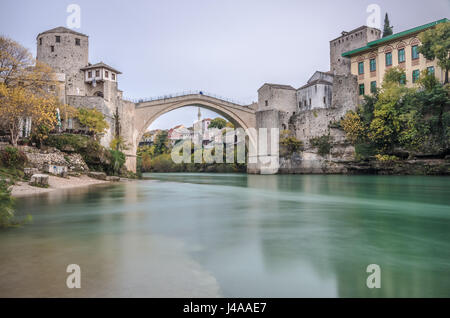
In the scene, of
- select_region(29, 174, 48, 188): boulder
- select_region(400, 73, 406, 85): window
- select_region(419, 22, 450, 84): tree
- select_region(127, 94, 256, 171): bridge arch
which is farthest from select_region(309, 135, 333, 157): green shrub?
select_region(29, 174, 48, 188): boulder

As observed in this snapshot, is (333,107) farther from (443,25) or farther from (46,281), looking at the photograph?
(46,281)

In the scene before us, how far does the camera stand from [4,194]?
15.8ft

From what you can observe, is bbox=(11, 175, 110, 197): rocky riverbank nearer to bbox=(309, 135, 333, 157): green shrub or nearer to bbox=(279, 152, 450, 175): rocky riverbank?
bbox=(279, 152, 450, 175): rocky riverbank

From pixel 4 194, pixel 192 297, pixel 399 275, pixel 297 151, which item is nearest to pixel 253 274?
pixel 192 297

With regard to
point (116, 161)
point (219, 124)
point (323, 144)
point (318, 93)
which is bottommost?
point (116, 161)

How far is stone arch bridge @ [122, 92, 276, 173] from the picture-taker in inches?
1054

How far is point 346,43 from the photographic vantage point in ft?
116

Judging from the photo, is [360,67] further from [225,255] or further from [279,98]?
[225,255]

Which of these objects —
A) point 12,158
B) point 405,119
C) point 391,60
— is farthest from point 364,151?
point 12,158

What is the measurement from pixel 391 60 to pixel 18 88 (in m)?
26.1

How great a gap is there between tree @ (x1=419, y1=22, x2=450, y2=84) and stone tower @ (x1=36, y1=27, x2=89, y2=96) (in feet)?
80.1

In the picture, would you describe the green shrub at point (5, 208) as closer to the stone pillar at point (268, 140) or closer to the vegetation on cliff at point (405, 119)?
the vegetation on cliff at point (405, 119)
